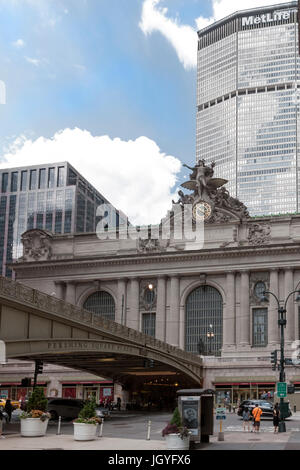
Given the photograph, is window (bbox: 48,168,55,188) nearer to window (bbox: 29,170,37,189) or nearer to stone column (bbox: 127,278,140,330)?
window (bbox: 29,170,37,189)

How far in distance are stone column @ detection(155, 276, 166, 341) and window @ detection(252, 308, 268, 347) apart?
1156 centimetres

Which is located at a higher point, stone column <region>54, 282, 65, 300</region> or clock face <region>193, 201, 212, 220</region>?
Result: clock face <region>193, 201, 212, 220</region>

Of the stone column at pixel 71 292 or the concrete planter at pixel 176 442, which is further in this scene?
the stone column at pixel 71 292

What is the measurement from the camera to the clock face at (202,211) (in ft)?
303

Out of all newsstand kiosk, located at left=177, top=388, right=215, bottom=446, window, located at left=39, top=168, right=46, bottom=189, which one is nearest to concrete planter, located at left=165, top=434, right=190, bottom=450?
newsstand kiosk, located at left=177, top=388, right=215, bottom=446

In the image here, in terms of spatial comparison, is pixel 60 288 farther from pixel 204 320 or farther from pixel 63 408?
pixel 63 408

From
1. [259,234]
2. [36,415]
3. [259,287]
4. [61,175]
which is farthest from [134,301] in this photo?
[61,175]

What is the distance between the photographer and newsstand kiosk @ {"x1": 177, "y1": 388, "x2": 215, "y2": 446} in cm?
3094

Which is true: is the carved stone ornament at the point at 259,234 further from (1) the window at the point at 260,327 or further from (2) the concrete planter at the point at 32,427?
(2) the concrete planter at the point at 32,427

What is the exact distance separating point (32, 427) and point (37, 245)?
69614 mm

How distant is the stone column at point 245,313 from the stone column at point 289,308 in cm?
476

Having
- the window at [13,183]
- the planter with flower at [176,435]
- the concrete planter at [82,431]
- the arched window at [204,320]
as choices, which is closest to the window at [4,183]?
the window at [13,183]

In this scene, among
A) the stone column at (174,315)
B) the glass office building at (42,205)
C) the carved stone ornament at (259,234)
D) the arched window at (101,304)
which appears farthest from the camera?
the glass office building at (42,205)

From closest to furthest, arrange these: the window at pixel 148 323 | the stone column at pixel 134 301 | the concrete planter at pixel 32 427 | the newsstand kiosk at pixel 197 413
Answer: the newsstand kiosk at pixel 197 413 → the concrete planter at pixel 32 427 → the window at pixel 148 323 → the stone column at pixel 134 301
